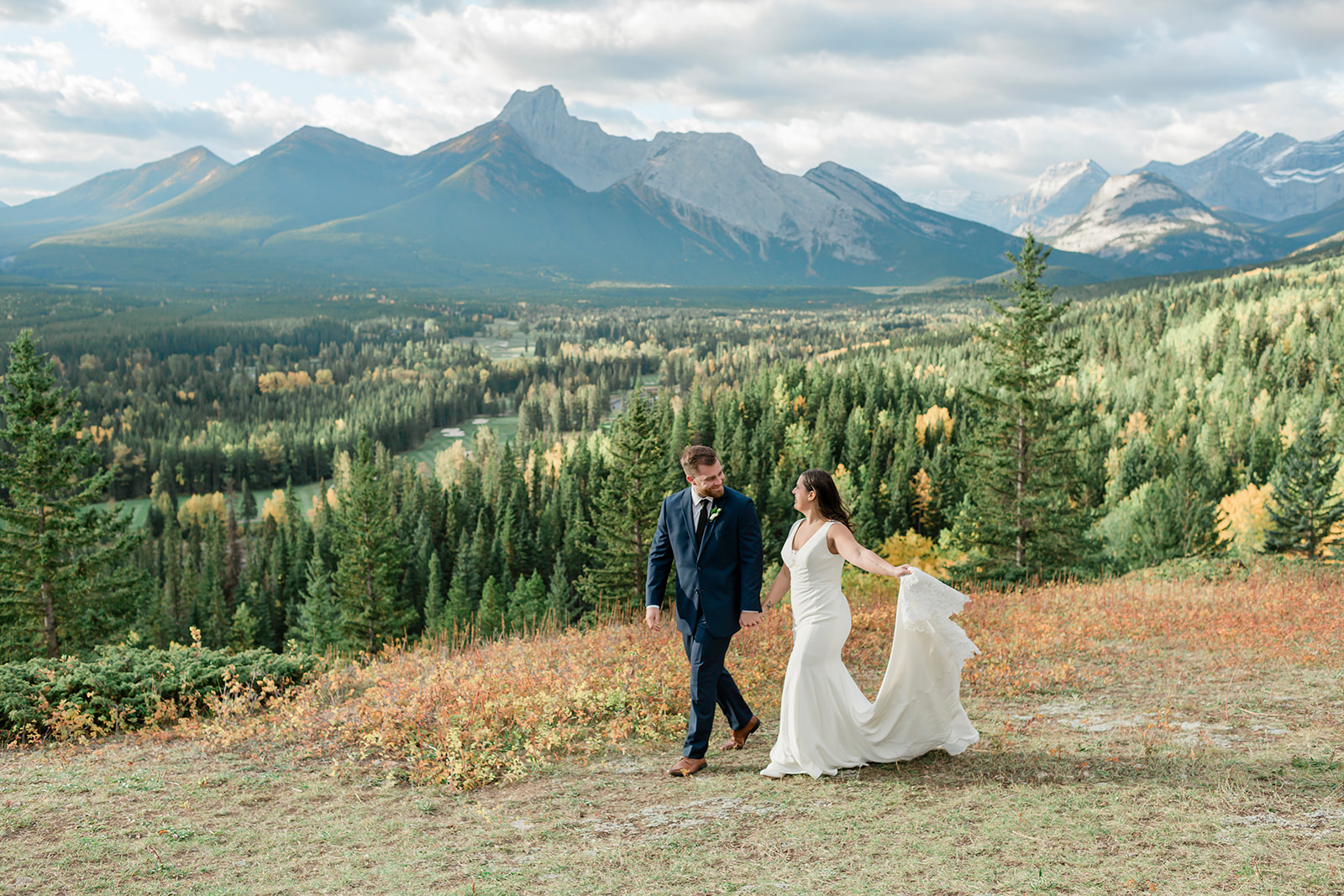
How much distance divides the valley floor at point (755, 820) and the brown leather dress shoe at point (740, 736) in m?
0.22

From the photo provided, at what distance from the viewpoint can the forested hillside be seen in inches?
1764

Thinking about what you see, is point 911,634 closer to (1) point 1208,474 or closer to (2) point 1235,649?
(2) point 1235,649

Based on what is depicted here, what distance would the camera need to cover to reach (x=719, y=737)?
964 cm

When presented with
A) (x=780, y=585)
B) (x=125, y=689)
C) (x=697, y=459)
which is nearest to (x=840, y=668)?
(x=780, y=585)

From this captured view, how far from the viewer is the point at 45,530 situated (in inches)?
1050

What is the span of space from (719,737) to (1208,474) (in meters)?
81.2

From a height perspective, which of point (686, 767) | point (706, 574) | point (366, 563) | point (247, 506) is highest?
point (706, 574)

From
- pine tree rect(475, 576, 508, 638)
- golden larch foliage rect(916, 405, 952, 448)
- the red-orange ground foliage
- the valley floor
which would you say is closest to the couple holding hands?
the valley floor

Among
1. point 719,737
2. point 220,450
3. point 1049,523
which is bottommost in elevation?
point 220,450

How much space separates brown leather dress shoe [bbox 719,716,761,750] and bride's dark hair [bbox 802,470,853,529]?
9.55 feet

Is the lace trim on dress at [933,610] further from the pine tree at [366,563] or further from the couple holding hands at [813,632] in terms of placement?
the pine tree at [366,563]

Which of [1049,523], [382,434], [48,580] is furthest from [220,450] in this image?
[1049,523]

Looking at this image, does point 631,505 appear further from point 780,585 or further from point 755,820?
point 755,820

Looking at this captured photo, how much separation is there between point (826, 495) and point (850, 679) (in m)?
2.01
